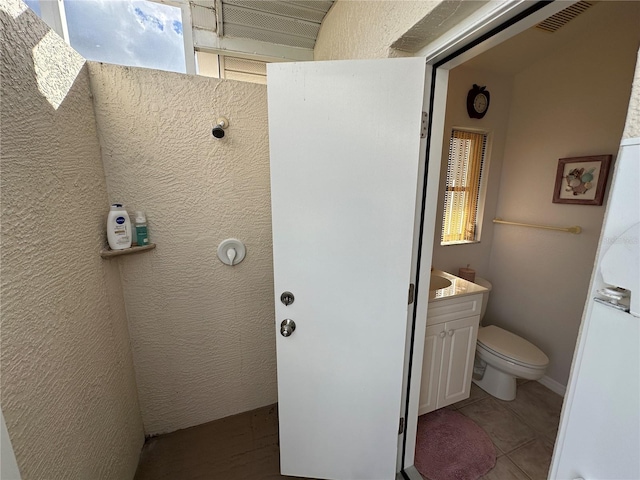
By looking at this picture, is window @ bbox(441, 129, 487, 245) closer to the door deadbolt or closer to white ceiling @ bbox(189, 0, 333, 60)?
white ceiling @ bbox(189, 0, 333, 60)

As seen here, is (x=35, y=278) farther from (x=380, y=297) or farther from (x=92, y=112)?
(x=380, y=297)

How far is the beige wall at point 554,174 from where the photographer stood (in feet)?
5.26

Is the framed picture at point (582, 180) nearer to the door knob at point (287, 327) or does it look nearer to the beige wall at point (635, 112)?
the beige wall at point (635, 112)

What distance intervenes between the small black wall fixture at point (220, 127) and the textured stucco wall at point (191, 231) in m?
0.04

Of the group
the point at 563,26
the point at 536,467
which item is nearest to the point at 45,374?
the point at 536,467

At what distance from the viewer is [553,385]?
76.6 inches

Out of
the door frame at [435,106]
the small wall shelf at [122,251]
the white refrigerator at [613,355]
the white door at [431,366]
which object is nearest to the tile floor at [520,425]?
the white door at [431,366]

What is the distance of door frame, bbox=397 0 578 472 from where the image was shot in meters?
0.71

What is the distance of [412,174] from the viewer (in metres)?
1.02

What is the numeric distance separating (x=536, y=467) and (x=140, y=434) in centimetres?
220

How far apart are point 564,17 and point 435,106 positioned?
1.36 meters

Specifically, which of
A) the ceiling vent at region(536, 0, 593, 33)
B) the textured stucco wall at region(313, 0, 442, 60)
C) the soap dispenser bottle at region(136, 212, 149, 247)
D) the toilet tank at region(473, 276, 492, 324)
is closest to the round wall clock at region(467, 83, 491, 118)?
the ceiling vent at region(536, 0, 593, 33)

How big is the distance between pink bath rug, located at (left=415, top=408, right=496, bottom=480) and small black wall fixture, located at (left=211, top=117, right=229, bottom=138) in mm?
2057

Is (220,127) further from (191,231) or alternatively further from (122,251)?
(122,251)
